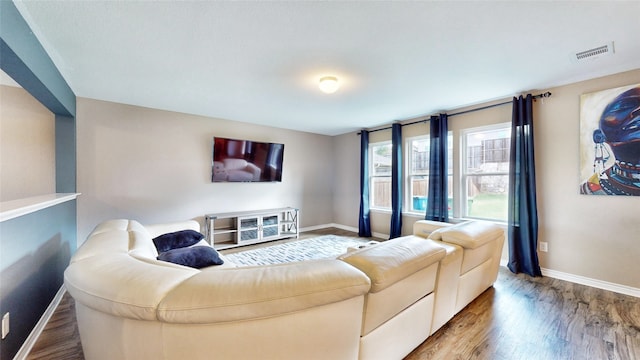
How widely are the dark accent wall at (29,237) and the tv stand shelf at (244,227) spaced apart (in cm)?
175

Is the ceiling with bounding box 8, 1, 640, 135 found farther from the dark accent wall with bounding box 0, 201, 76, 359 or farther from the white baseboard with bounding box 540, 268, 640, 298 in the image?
the white baseboard with bounding box 540, 268, 640, 298

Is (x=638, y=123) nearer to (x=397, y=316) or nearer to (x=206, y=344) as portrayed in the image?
(x=397, y=316)

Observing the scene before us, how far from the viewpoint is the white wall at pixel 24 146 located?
107 inches

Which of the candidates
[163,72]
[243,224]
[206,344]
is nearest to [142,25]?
[163,72]

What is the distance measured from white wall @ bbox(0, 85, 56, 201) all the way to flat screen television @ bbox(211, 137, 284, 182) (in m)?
Answer: 1.95

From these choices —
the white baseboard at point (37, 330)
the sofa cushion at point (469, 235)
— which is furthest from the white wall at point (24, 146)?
the sofa cushion at point (469, 235)

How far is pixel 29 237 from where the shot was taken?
178cm

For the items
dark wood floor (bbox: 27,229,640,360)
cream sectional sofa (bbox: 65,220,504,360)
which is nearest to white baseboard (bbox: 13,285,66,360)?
dark wood floor (bbox: 27,229,640,360)

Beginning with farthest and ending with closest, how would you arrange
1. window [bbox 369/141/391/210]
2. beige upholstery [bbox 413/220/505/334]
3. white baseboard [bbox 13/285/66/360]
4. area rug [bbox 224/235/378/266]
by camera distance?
1. window [bbox 369/141/391/210]
2. area rug [bbox 224/235/378/266]
3. beige upholstery [bbox 413/220/505/334]
4. white baseboard [bbox 13/285/66/360]

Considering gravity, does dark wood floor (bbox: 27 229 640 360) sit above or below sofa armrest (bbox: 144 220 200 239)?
below

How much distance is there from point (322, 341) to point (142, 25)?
2354 millimetres

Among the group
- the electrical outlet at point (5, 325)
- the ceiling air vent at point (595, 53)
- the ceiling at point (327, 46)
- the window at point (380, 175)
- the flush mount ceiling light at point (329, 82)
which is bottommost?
the electrical outlet at point (5, 325)

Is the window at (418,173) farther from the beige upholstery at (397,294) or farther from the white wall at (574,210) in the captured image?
the beige upholstery at (397,294)

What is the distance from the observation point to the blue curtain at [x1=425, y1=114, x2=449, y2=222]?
387 cm
